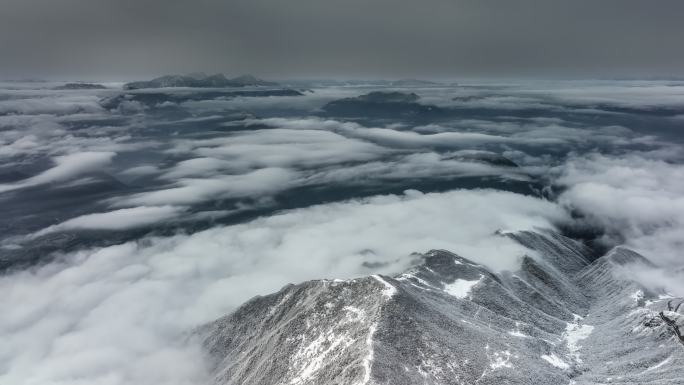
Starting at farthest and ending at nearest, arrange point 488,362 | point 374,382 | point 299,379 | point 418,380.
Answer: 1. point 488,362
2. point 299,379
3. point 418,380
4. point 374,382

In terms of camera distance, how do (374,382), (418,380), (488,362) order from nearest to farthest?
(374,382) < (418,380) < (488,362)

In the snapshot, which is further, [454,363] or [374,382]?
[454,363]

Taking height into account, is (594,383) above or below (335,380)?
below

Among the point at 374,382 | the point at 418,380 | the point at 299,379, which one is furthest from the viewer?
the point at 299,379

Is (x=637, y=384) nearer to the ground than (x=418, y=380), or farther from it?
nearer to the ground

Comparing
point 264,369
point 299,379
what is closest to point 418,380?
point 299,379

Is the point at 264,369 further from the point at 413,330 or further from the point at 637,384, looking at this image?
the point at 637,384

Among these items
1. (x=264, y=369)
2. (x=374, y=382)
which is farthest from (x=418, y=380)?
(x=264, y=369)

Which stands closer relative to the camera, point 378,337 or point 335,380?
point 335,380

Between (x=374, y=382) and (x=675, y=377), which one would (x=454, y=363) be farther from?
(x=675, y=377)
